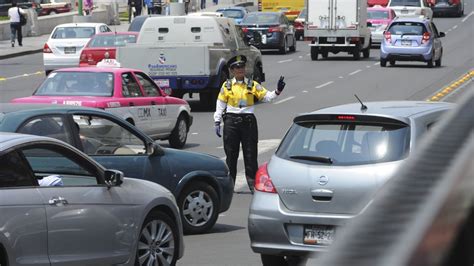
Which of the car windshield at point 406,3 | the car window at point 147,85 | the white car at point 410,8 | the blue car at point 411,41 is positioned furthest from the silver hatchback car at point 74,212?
the car windshield at point 406,3

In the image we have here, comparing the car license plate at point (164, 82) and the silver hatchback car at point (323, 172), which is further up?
the silver hatchback car at point (323, 172)

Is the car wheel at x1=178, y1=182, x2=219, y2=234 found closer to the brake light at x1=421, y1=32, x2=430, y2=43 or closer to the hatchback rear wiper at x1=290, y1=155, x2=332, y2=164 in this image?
the hatchback rear wiper at x1=290, y1=155, x2=332, y2=164

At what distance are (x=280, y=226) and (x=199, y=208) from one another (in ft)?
10.6

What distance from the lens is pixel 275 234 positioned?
338 inches

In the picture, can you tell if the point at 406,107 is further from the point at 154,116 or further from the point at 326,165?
the point at 154,116

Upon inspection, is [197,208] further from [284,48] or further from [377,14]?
[377,14]

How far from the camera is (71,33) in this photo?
1403 inches

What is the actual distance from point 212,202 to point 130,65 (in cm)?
1332

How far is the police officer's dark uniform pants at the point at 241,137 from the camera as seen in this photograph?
14.1m

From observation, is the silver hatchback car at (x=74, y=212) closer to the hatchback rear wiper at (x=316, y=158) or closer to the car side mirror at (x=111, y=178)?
the car side mirror at (x=111, y=178)

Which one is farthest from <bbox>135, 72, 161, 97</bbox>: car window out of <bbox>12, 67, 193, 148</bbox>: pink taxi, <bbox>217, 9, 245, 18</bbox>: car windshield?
<bbox>217, 9, 245, 18</bbox>: car windshield

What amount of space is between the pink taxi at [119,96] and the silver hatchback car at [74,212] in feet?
23.7

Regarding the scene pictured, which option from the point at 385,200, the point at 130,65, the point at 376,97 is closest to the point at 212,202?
the point at 385,200

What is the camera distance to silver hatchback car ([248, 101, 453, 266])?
27.5 feet
